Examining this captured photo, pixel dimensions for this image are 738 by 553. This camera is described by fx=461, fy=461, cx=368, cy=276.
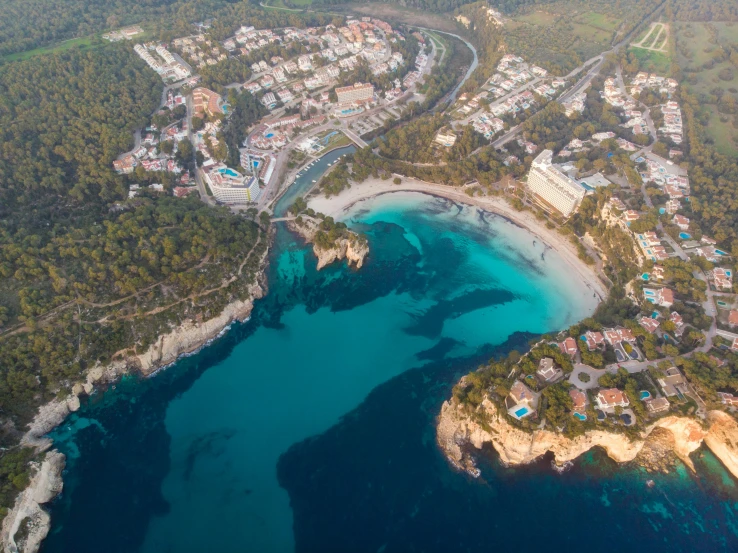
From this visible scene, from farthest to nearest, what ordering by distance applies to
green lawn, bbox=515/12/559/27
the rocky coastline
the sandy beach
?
green lawn, bbox=515/12/559/27, the sandy beach, the rocky coastline

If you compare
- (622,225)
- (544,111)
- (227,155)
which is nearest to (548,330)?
(622,225)

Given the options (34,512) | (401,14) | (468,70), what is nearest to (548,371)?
(34,512)

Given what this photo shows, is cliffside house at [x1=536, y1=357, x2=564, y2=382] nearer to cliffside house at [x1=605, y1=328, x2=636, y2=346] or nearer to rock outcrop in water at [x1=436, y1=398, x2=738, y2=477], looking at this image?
rock outcrop in water at [x1=436, y1=398, x2=738, y2=477]

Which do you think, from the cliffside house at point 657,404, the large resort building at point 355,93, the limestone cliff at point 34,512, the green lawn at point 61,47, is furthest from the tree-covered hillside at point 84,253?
the cliffside house at point 657,404

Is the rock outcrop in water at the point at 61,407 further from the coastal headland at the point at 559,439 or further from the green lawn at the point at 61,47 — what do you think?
the green lawn at the point at 61,47

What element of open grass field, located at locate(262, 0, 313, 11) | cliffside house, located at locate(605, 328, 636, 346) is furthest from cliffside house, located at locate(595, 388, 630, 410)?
open grass field, located at locate(262, 0, 313, 11)

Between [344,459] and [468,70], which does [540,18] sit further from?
[344,459]
